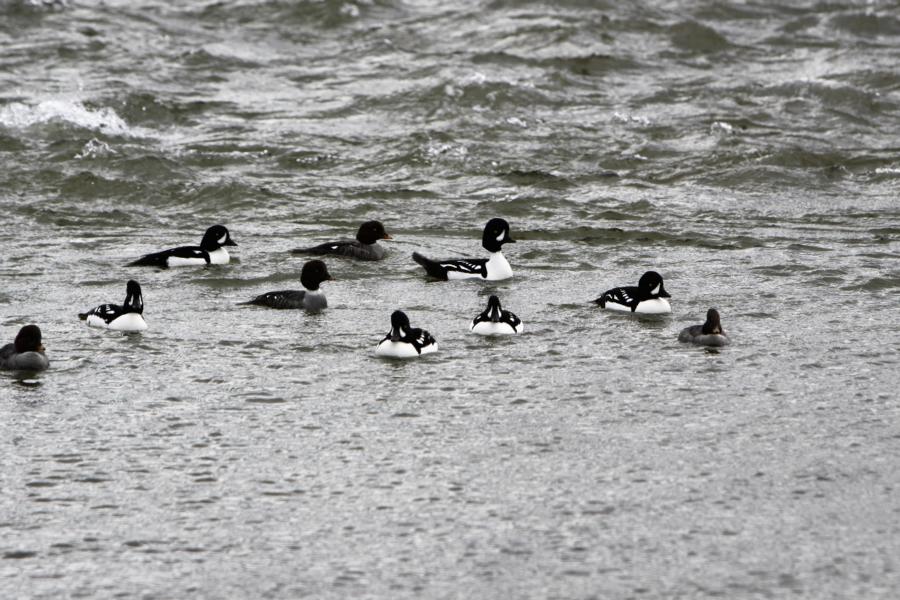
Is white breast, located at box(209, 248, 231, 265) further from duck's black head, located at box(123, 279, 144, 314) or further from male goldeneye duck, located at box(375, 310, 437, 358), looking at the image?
male goldeneye duck, located at box(375, 310, 437, 358)

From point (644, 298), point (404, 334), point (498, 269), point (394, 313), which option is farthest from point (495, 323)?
point (498, 269)

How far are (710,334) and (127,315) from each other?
5426mm

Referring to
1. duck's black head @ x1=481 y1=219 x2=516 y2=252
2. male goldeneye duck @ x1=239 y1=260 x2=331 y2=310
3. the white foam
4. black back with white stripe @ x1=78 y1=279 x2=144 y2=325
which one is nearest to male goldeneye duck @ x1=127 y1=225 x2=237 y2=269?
male goldeneye duck @ x1=239 y1=260 x2=331 y2=310

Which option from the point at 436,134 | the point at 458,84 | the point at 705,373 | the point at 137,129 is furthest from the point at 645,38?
the point at 705,373

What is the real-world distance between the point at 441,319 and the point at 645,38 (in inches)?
817

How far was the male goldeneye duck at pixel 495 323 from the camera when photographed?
14453 mm

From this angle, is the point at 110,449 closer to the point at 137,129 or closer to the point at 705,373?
the point at 705,373

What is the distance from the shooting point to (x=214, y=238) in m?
18.4

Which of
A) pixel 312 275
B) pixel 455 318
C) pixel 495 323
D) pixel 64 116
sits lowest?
pixel 455 318

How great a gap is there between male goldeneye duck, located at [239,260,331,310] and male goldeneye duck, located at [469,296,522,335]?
2.16 meters

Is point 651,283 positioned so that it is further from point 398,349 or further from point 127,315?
point 127,315

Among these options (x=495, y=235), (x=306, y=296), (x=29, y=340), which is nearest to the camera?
(x=29, y=340)

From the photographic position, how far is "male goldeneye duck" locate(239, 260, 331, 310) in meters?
16.1

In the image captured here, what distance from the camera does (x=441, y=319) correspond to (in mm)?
15805
